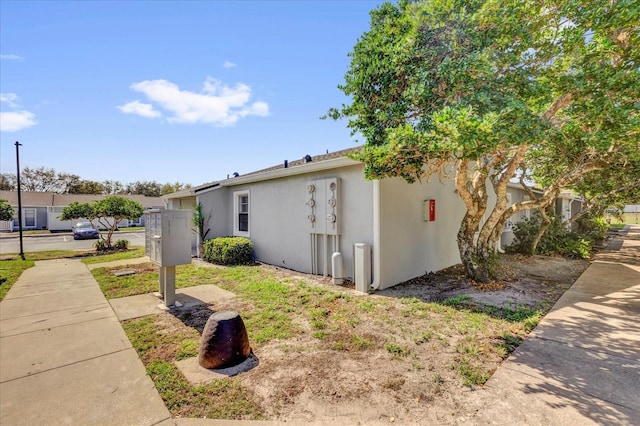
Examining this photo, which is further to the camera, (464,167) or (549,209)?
(549,209)

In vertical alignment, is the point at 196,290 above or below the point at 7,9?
below

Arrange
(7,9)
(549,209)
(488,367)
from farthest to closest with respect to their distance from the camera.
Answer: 1. (549,209)
2. (7,9)
3. (488,367)

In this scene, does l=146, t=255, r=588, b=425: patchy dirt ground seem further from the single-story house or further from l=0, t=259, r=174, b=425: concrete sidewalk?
the single-story house

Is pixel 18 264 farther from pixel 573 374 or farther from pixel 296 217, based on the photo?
pixel 573 374

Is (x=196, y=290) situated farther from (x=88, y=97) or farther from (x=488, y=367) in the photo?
(x=88, y=97)

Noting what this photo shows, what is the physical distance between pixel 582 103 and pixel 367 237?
436 cm

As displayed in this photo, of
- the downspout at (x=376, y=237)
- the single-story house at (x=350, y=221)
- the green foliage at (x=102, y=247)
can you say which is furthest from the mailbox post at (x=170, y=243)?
the green foliage at (x=102, y=247)

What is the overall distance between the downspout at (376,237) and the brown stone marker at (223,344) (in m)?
3.57

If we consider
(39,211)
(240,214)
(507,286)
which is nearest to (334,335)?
(507,286)

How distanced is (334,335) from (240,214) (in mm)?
7861

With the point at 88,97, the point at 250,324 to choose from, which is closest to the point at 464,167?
the point at 250,324

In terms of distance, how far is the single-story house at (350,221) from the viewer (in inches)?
256

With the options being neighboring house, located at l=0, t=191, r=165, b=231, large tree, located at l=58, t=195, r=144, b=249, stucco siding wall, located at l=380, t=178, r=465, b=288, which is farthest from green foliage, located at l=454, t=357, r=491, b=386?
neighboring house, located at l=0, t=191, r=165, b=231

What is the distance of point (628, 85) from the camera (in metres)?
4.08
